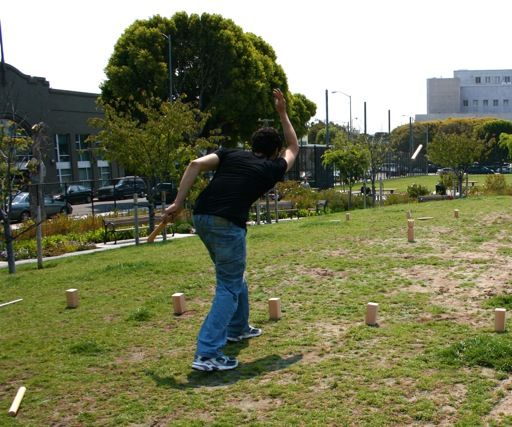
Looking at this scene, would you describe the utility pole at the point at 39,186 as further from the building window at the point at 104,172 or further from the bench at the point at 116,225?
the building window at the point at 104,172

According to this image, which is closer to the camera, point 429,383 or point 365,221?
point 429,383

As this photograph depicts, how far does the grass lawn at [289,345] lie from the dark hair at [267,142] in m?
1.67

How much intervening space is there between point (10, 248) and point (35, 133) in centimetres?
304

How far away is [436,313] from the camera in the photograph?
19.9 ft

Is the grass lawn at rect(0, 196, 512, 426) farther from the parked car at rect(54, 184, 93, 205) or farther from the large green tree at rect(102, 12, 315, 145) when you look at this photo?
the parked car at rect(54, 184, 93, 205)

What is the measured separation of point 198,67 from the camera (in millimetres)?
33281

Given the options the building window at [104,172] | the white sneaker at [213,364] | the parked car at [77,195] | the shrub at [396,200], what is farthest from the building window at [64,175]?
the white sneaker at [213,364]

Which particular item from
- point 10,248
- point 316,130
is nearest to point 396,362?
point 10,248

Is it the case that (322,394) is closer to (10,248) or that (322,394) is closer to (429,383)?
(429,383)

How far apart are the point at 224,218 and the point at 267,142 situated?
743 millimetres

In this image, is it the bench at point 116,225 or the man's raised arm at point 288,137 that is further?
the bench at point 116,225

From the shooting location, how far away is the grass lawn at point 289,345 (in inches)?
162

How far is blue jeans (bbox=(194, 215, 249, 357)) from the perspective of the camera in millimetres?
4820

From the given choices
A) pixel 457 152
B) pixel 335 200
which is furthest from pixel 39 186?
pixel 457 152
